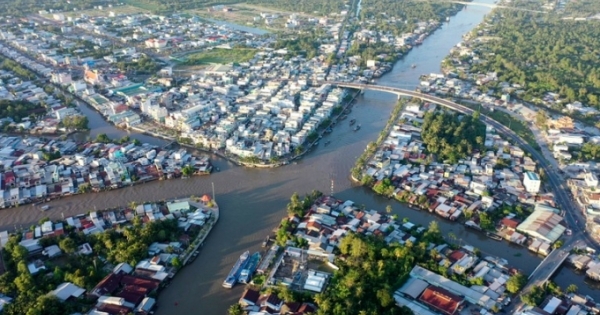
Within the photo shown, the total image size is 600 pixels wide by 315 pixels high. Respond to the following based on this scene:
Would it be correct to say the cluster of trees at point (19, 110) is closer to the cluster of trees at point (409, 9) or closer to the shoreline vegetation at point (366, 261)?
the shoreline vegetation at point (366, 261)

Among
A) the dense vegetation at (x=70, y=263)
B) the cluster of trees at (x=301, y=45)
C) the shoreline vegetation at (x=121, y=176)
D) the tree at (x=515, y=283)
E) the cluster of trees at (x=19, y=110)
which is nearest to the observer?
the dense vegetation at (x=70, y=263)

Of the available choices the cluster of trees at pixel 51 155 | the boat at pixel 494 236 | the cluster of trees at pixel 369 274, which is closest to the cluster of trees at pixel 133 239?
the cluster of trees at pixel 369 274

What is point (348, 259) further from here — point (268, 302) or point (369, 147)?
point (369, 147)

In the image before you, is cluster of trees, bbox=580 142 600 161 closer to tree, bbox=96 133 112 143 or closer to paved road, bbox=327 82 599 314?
paved road, bbox=327 82 599 314

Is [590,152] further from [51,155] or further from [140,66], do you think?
[140,66]

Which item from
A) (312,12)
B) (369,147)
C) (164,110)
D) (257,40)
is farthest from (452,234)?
(312,12)

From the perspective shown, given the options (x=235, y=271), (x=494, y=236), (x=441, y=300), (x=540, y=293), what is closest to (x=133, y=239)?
(x=235, y=271)
